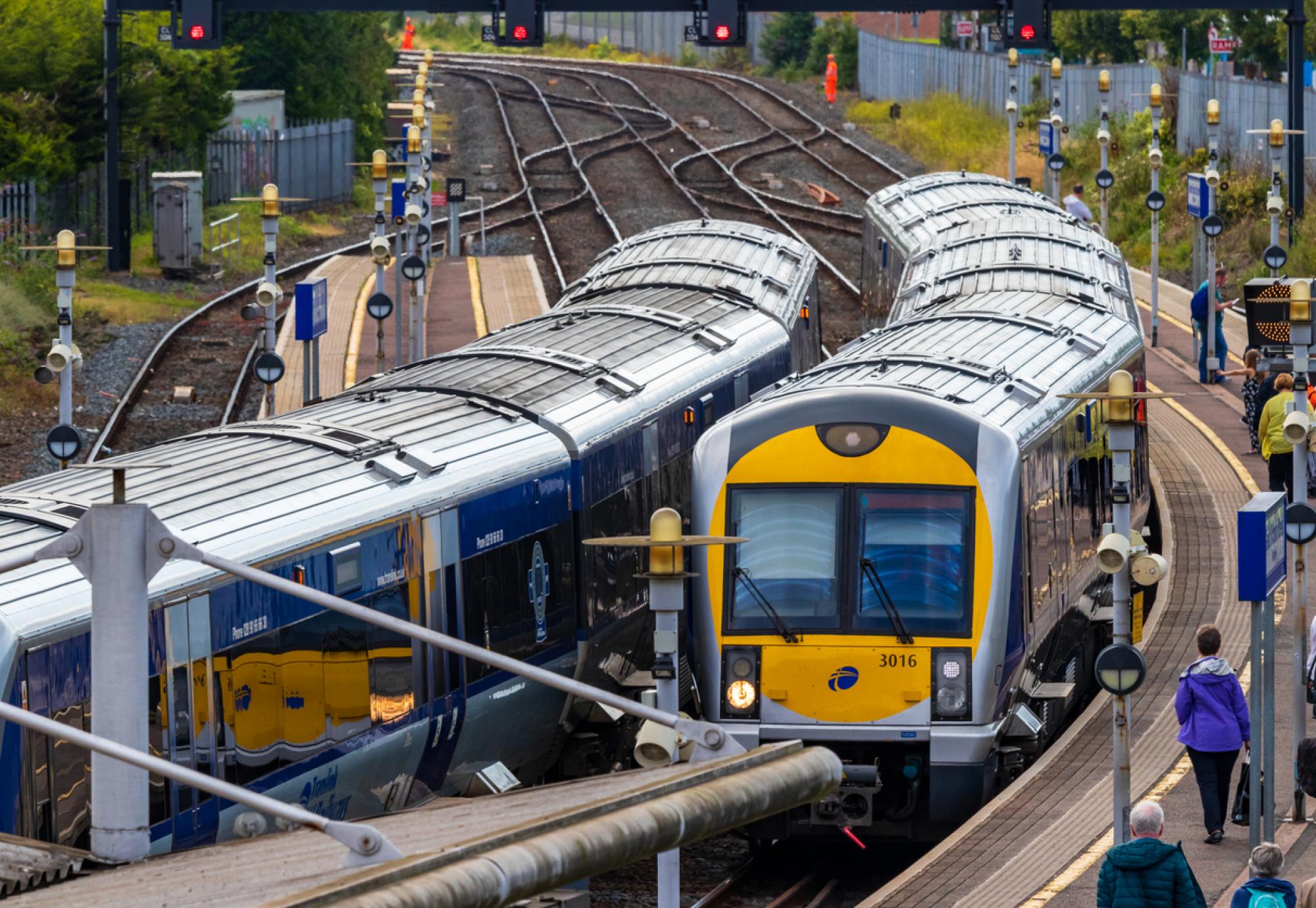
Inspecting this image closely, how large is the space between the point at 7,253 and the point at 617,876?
2226 centimetres

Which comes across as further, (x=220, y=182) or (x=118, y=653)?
(x=220, y=182)

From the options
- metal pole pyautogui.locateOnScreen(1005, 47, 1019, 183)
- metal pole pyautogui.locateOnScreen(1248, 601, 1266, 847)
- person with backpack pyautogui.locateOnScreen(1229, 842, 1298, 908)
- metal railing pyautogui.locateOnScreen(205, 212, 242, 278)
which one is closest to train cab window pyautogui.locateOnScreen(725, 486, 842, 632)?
metal pole pyautogui.locateOnScreen(1248, 601, 1266, 847)

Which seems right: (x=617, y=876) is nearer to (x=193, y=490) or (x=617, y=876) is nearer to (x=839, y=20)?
(x=193, y=490)

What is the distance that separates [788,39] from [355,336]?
55306mm

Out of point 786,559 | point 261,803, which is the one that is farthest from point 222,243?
Result: point 261,803

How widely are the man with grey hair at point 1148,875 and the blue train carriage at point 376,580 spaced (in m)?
4.47

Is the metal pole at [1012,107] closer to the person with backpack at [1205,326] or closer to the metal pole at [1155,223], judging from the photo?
the metal pole at [1155,223]

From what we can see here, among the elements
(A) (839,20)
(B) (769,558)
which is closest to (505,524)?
(B) (769,558)

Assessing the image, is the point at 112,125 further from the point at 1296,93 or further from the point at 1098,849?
the point at 1098,849

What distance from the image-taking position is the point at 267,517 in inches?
459

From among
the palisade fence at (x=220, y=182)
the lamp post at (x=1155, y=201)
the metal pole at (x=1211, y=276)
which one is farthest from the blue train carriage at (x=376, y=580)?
the palisade fence at (x=220, y=182)

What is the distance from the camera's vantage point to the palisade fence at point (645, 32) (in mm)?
91062

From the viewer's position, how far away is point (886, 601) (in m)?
13.6

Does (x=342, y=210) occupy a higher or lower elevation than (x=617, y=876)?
higher
